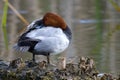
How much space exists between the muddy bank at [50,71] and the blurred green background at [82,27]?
1031mm

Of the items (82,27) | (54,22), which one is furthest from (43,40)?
(82,27)

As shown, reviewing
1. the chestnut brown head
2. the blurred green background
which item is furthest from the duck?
the blurred green background

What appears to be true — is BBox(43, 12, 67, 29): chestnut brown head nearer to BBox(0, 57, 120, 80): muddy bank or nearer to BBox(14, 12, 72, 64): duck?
BBox(14, 12, 72, 64): duck

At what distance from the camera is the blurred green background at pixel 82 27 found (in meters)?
6.79

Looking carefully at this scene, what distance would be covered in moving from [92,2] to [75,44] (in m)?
5.79

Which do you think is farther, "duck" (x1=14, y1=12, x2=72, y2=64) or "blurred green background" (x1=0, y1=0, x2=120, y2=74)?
"blurred green background" (x1=0, y1=0, x2=120, y2=74)

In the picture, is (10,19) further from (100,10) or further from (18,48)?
(18,48)

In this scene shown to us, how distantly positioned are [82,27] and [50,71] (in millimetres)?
5085

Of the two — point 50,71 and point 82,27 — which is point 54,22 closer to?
point 50,71

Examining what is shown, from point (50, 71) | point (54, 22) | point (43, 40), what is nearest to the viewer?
point (50, 71)

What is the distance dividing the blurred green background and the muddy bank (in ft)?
3.38

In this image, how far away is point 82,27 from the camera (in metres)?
9.73

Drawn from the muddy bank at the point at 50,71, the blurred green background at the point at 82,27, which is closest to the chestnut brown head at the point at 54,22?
the muddy bank at the point at 50,71

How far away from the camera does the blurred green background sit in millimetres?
6793
